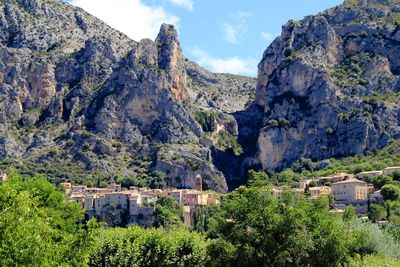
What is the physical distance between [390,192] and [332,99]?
62.4m

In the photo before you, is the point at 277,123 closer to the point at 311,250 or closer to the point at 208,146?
the point at 208,146

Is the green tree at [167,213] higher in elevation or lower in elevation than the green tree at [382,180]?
lower

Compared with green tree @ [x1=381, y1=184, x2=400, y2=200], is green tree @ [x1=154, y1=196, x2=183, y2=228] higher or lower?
lower

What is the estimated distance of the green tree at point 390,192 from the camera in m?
121

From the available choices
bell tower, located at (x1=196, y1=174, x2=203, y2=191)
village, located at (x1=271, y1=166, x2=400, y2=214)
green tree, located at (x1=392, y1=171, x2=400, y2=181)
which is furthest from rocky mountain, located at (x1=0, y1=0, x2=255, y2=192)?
green tree, located at (x1=392, y1=171, x2=400, y2=181)

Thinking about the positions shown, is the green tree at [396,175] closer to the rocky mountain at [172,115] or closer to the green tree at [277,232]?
the rocky mountain at [172,115]

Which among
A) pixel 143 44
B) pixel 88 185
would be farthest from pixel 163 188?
pixel 143 44

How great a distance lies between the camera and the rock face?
563ft

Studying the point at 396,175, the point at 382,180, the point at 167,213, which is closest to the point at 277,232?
the point at 167,213

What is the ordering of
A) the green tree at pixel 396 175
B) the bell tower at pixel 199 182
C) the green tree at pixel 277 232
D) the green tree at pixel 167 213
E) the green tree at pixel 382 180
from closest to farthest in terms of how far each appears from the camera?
the green tree at pixel 277 232 → the green tree at pixel 167 213 → the green tree at pixel 382 180 → the green tree at pixel 396 175 → the bell tower at pixel 199 182

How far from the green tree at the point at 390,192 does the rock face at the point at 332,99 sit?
149 ft

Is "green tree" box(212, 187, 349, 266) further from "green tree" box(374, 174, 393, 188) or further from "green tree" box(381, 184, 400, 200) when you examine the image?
"green tree" box(374, 174, 393, 188)

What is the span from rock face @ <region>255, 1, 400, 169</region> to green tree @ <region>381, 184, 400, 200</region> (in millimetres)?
45446

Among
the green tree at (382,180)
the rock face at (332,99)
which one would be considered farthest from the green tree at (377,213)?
the rock face at (332,99)
